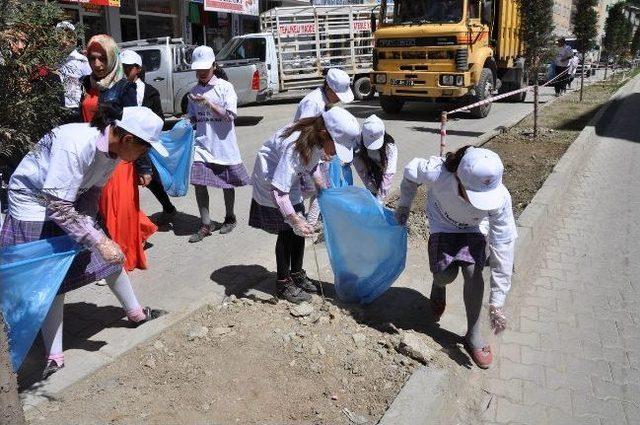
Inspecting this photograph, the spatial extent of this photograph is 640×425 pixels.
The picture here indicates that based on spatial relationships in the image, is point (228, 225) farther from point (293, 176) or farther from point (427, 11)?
point (427, 11)

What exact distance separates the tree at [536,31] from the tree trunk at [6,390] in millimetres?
9541

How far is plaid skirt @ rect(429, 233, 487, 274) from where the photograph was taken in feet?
10.4

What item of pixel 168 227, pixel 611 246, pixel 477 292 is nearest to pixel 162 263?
pixel 168 227

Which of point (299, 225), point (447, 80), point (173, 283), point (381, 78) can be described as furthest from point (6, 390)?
point (381, 78)

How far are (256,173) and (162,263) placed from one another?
1.51 metres

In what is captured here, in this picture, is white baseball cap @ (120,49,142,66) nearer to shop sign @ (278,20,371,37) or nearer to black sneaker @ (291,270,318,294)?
black sneaker @ (291,270,318,294)

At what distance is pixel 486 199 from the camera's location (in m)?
2.80

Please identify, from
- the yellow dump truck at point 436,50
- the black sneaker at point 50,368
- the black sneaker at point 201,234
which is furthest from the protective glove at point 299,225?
the yellow dump truck at point 436,50

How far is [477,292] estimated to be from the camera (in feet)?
10.6

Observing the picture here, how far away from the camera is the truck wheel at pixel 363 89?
16.7 meters

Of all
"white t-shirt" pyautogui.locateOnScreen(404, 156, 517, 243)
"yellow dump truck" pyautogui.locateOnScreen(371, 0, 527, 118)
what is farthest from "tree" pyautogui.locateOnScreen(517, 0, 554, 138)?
"white t-shirt" pyautogui.locateOnScreen(404, 156, 517, 243)

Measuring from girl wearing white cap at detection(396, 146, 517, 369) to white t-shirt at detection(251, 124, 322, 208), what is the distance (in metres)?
0.64

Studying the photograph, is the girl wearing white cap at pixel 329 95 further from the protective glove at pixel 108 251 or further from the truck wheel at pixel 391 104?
the truck wheel at pixel 391 104

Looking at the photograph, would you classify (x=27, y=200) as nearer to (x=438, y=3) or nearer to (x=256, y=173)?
(x=256, y=173)
